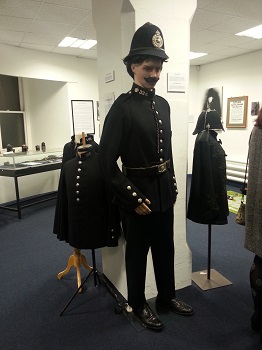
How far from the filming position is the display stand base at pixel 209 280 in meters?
2.23

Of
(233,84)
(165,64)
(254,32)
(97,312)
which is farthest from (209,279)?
(233,84)

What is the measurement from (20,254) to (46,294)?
0.91 m

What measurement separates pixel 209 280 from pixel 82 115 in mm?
4208

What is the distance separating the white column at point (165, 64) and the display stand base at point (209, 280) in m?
0.16

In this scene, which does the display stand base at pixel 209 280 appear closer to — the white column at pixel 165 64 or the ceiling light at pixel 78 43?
the white column at pixel 165 64

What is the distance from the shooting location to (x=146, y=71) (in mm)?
1442

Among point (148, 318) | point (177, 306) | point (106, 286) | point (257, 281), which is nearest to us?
point (257, 281)

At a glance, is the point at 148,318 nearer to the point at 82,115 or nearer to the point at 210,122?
the point at 210,122

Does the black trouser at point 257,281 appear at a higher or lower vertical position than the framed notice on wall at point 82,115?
lower

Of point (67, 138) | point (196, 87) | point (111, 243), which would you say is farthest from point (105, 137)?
point (196, 87)

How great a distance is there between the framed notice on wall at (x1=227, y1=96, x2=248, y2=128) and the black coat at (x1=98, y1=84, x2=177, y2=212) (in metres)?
Answer: 4.59

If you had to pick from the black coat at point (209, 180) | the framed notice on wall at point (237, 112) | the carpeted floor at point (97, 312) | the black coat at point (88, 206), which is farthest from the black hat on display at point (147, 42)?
the framed notice on wall at point (237, 112)

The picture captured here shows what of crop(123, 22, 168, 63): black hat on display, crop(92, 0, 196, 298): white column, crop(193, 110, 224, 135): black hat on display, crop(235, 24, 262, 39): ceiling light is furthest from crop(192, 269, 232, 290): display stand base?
crop(235, 24, 262, 39): ceiling light

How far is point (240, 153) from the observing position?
584 centimetres
